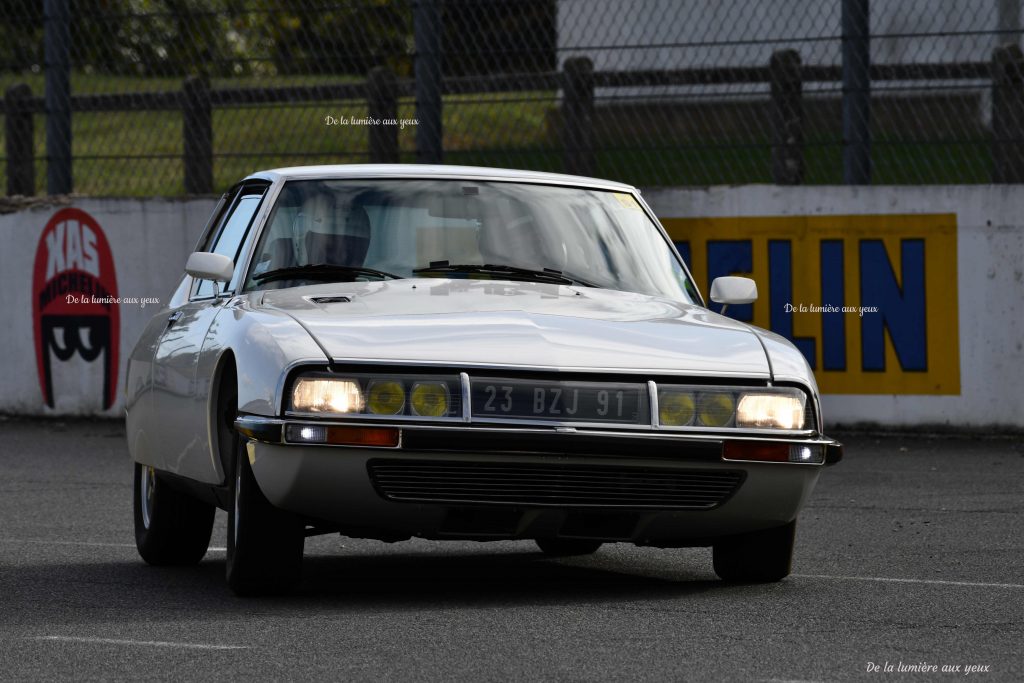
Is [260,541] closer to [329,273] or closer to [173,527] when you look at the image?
[329,273]

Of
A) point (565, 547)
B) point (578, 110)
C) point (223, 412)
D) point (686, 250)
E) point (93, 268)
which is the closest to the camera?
point (223, 412)

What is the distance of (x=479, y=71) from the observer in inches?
535

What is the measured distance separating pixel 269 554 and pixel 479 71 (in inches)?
305

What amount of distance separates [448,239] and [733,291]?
3.46ft

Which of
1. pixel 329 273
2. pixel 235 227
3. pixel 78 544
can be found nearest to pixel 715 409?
pixel 329 273

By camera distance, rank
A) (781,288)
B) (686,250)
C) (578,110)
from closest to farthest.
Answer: (781,288) < (686,250) < (578,110)

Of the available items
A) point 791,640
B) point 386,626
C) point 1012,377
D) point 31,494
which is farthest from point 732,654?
point 1012,377

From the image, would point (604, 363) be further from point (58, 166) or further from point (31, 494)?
point (58, 166)

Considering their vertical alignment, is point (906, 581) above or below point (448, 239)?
below

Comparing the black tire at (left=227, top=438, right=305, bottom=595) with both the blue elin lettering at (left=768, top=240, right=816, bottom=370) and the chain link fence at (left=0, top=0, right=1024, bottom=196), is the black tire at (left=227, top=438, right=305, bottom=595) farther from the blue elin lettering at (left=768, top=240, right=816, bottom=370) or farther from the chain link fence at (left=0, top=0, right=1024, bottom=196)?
the chain link fence at (left=0, top=0, right=1024, bottom=196)

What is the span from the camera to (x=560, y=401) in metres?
6.01

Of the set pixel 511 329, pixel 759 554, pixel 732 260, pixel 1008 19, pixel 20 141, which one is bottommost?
pixel 759 554

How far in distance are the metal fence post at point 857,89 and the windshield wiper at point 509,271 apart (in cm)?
610

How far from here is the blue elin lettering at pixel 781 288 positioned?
12.9 metres
